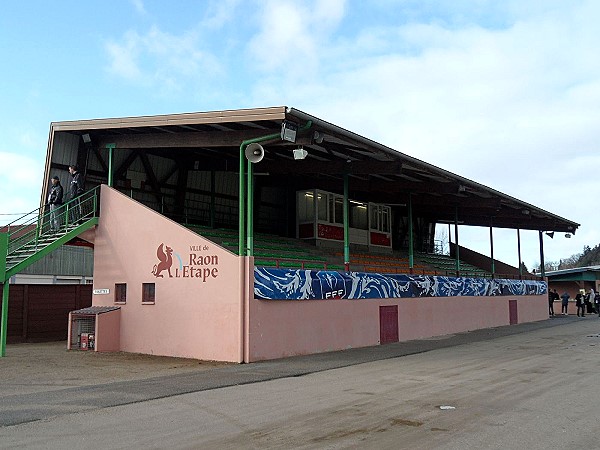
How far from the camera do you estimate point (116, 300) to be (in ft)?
59.5

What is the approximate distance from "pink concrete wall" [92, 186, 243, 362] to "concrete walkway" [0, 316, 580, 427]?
1657mm

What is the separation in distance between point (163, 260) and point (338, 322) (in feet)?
18.3

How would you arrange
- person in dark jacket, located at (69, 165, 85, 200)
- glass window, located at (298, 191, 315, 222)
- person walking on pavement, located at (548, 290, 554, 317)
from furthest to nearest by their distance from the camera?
person walking on pavement, located at (548, 290, 554, 317) → glass window, located at (298, 191, 315, 222) → person in dark jacket, located at (69, 165, 85, 200)

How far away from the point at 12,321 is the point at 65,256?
13.7 metres

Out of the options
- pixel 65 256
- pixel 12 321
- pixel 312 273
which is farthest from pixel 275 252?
pixel 65 256

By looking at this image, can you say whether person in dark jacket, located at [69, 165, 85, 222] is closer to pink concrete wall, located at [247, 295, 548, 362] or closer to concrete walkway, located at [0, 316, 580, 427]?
pink concrete wall, located at [247, 295, 548, 362]

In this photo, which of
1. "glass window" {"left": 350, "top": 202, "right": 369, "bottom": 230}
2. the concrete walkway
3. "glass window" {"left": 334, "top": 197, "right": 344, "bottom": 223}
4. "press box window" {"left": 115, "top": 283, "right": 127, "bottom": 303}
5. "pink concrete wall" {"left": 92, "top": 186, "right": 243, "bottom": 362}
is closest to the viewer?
the concrete walkway

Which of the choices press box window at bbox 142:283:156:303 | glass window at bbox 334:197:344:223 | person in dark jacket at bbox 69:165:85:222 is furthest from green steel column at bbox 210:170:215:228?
press box window at bbox 142:283:156:303

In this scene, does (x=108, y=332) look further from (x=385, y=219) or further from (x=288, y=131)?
(x=385, y=219)

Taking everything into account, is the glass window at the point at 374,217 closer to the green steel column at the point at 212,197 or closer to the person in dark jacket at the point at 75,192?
the green steel column at the point at 212,197

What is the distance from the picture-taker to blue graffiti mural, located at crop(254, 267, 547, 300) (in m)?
15.7

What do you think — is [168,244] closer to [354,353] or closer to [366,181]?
[354,353]

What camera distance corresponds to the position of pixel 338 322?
59.5ft

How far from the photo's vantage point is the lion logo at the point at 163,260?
16656 mm
